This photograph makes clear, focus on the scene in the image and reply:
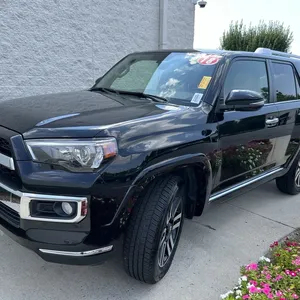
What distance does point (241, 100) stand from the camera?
2900 millimetres

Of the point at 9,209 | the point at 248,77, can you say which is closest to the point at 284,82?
the point at 248,77

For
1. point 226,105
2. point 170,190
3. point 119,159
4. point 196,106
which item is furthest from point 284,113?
point 119,159

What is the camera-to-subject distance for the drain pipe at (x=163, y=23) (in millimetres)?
8602

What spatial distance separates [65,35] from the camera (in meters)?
6.80

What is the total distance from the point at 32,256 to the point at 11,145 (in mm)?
1204

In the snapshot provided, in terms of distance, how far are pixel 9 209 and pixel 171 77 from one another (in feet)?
5.97

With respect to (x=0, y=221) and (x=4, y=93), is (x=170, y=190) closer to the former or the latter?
(x=0, y=221)

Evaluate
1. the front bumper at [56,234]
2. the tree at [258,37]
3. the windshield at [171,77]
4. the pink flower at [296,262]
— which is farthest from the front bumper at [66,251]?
the tree at [258,37]

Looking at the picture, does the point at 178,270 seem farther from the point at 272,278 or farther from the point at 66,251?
the point at 66,251

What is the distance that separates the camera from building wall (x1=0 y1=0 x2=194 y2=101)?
6066 millimetres

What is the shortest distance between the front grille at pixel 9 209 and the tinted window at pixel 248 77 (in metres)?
1.95

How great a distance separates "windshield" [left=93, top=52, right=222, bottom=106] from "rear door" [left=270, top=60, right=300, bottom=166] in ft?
3.76

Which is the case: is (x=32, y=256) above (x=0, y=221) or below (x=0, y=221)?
below

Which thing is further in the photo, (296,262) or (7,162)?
(296,262)
